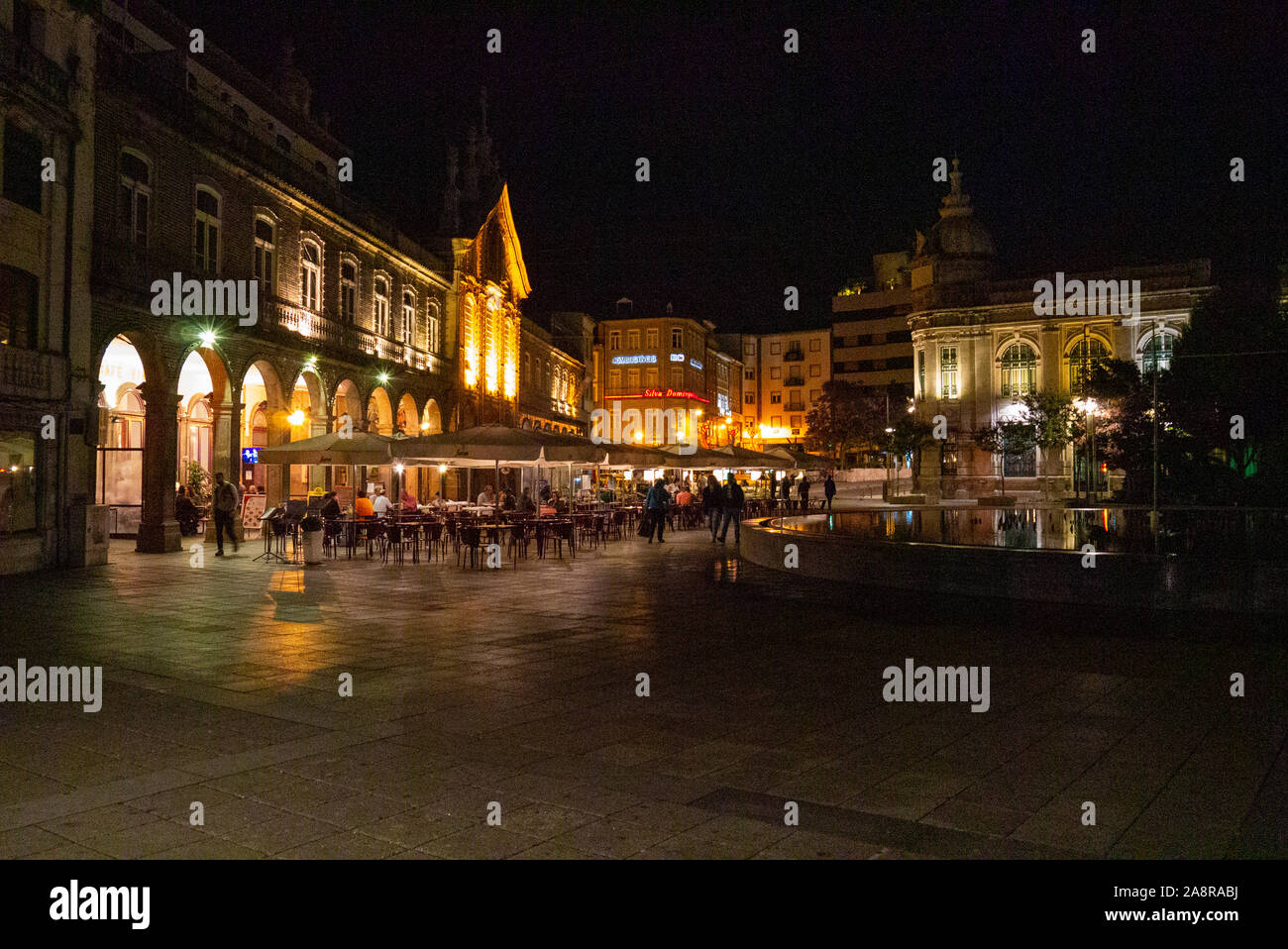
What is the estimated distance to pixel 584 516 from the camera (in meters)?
21.5

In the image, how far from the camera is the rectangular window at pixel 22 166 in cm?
1575

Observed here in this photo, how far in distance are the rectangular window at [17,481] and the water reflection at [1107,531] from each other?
557 inches

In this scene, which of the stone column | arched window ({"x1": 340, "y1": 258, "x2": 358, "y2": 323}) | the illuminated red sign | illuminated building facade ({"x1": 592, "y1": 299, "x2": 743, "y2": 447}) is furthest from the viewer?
illuminated building facade ({"x1": 592, "y1": 299, "x2": 743, "y2": 447})

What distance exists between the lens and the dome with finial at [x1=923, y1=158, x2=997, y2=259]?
6462cm

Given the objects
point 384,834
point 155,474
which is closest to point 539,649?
point 384,834

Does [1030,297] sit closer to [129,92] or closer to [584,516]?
[584,516]

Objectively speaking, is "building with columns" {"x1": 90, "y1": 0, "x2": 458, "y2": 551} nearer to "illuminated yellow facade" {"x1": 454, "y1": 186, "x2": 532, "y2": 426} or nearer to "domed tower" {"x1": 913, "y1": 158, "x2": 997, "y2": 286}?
"illuminated yellow facade" {"x1": 454, "y1": 186, "x2": 532, "y2": 426}

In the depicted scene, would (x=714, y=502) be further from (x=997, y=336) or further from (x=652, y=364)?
(x=652, y=364)

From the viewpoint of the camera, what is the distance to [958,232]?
2552 inches

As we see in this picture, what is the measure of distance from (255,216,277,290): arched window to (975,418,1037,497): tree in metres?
42.8

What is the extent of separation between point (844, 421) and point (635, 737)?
75.3 m

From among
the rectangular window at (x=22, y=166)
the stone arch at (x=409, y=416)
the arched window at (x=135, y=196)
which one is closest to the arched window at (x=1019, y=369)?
the stone arch at (x=409, y=416)

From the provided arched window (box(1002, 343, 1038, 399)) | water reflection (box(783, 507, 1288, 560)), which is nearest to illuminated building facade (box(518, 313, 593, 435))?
water reflection (box(783, 507, 1288, 560))

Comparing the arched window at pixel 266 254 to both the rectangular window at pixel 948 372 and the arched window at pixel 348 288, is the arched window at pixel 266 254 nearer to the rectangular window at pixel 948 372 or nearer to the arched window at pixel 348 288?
the arched window at pixel 348 288
